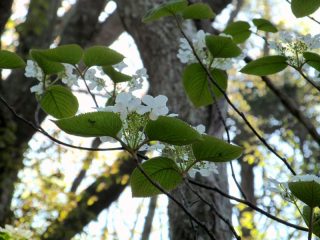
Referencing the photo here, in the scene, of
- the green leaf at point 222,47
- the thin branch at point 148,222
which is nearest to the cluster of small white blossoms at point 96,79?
the green leaf at point 222,47

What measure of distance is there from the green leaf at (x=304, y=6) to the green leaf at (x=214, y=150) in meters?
0.28

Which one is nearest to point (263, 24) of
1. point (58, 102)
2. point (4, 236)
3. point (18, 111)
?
point (58, 102)

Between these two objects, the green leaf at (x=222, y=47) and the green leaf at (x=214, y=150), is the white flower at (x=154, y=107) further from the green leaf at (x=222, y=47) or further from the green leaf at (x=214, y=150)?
the green leaf at (x=222, y=47)

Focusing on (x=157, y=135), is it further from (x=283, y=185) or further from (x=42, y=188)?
(x=42, y=188)

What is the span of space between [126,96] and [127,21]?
1.21 m

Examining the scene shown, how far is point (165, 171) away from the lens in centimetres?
63

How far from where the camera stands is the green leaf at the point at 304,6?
2.40ft

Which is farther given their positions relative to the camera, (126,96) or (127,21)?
(127,21)

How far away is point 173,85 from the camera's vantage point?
58.2 inches

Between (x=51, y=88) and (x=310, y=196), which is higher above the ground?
(x=51, y=88)

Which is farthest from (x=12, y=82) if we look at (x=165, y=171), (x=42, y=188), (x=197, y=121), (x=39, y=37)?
(x=165, y=171)

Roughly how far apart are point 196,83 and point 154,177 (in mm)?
289

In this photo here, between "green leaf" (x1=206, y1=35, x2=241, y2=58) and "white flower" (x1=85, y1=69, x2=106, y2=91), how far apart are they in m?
0.19

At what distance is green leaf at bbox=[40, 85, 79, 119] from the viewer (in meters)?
0.78
